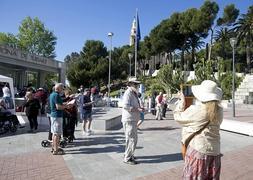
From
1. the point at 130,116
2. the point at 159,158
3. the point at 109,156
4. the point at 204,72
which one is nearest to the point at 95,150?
the point at 109,156

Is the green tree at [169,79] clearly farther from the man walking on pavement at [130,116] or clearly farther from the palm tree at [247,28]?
the man walking on pavement at [130,116]

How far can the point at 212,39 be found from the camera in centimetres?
4344

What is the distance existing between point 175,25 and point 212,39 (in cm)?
604

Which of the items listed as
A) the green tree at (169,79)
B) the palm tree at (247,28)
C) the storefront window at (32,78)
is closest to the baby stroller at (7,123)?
the green tree at (169,79)

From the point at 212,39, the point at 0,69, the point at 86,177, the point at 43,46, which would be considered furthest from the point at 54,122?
the point at 43,46

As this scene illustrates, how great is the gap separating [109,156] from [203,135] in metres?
4.03

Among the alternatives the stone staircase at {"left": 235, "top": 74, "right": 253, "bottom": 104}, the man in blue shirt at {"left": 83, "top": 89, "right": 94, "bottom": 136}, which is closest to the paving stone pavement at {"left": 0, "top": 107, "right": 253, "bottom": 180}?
the man in blue shirt at {"left": 83, "top": 89, "right": 94, "bottom": 136}

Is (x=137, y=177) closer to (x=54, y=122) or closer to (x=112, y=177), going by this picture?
(x=112, y=177)

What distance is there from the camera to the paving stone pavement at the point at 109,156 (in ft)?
19.2

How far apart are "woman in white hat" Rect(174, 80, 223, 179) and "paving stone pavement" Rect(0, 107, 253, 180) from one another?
7.87ft

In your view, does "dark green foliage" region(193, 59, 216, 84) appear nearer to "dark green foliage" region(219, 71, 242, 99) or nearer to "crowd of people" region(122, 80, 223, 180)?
"dark green foliage" region(219, 71, 242, 99)

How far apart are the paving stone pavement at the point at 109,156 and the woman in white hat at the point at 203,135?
240 centimetres

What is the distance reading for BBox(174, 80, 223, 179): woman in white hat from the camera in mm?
3307

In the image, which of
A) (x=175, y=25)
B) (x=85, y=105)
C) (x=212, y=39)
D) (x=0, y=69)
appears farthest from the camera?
(x=175, y=25)
